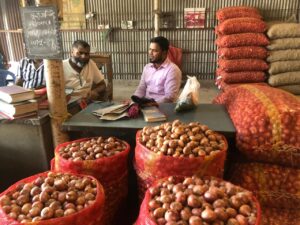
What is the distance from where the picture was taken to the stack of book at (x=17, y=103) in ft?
5.57

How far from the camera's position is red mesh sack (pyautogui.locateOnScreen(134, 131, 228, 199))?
134cm

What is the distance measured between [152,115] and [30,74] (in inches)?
75.6

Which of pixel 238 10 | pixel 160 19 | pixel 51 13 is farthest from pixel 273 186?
pixel 160 19

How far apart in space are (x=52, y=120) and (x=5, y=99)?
306 millimetres

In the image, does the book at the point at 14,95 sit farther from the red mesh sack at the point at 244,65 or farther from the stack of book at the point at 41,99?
the red mesh sack at the point at 244,65

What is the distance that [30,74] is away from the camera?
3.12m

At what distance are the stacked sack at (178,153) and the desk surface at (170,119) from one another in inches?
5.9

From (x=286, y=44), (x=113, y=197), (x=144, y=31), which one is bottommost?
(x=113, y=197)

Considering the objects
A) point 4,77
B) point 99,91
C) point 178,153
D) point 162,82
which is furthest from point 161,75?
point 4,77

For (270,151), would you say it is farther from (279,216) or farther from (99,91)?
(99,91)

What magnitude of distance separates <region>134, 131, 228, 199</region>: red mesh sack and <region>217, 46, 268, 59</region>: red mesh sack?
2610mm

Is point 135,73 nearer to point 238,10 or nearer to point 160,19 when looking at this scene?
point 160,19

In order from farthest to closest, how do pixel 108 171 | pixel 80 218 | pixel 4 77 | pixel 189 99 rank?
pixel 4 77 → pixel 189 99 → pixel 108 171 → pixel 80 218

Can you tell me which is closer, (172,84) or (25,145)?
(25,145)
